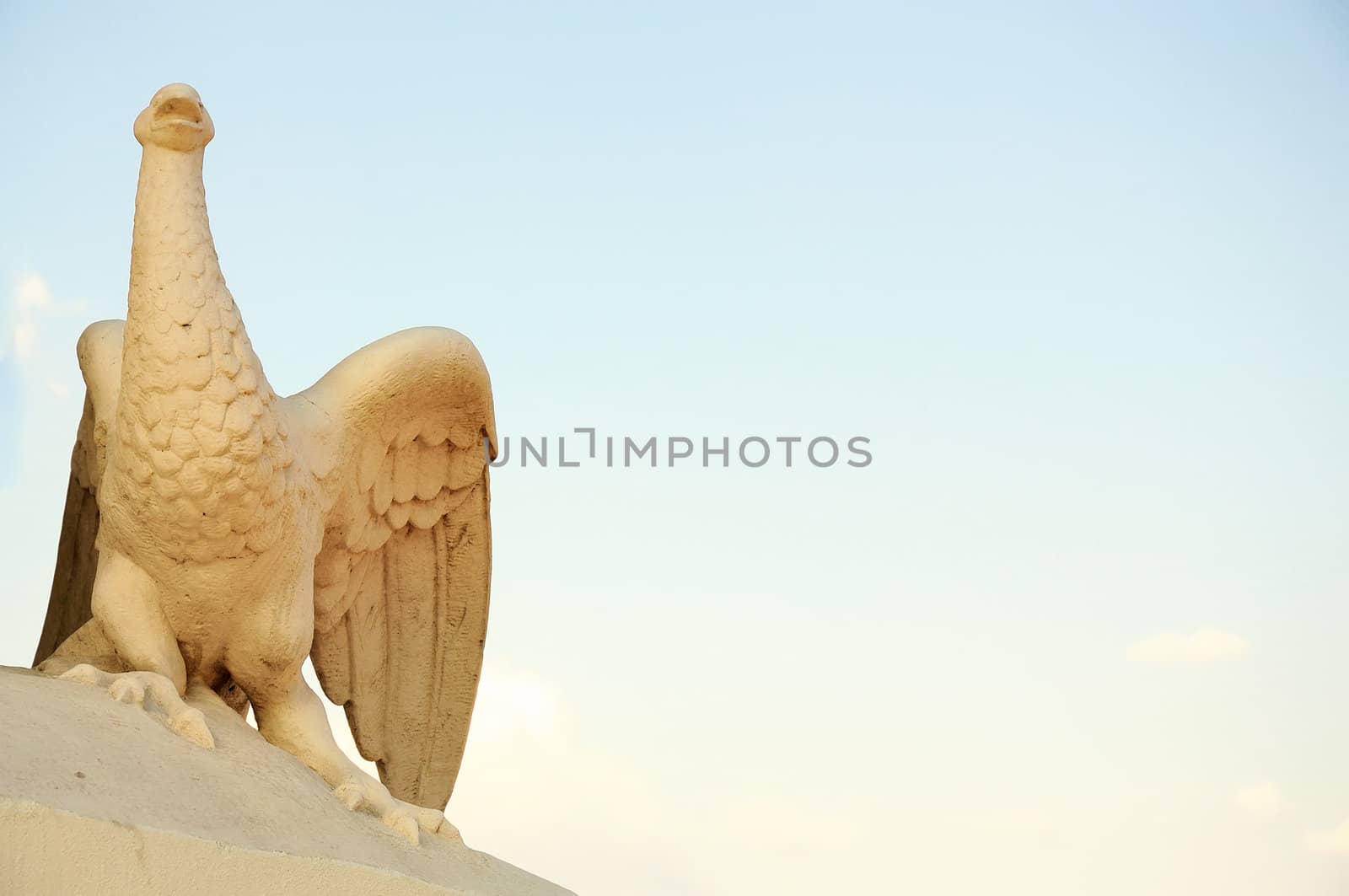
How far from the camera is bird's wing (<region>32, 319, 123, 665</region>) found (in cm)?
433

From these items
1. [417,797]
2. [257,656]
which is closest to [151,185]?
[257,656]

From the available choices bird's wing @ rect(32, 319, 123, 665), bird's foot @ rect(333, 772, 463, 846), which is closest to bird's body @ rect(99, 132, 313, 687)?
bird's wing @ rect(32, 319, 123, 665)

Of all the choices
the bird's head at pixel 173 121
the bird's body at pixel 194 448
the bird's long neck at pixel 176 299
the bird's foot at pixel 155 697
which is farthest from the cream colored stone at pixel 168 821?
the bird's head at pixel 173 121

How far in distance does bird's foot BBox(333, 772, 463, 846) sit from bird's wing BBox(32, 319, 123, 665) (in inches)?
44.7

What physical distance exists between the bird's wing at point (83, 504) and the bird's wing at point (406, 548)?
0.53 metres

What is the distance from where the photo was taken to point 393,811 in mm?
3959

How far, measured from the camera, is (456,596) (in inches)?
201

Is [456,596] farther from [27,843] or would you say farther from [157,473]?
[27,843]

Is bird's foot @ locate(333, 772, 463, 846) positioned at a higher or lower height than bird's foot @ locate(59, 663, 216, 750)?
lower

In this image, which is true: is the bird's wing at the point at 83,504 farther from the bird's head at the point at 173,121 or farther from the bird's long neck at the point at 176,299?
the bird's head at the point at 173,121

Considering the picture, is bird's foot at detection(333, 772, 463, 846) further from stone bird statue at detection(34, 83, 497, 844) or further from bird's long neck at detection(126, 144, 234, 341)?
bird's long neck at detection(126, 144, 234, 341)

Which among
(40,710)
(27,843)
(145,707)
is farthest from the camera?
(145,707)

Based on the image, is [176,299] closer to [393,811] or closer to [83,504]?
[83,504]

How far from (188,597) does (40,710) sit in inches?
30.9
